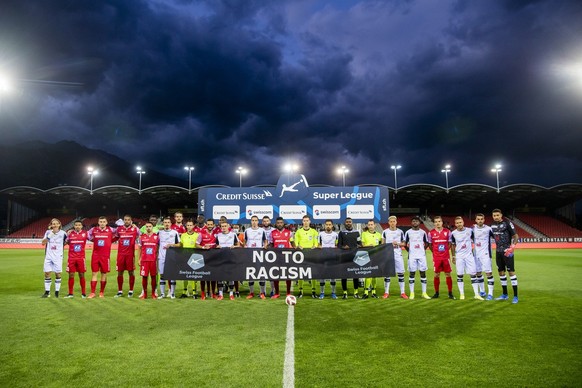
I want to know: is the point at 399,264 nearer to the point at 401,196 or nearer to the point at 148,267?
the point at 148,267

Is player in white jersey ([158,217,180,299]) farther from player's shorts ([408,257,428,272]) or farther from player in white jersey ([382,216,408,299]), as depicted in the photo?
player's shorts ([408,257,428,272])

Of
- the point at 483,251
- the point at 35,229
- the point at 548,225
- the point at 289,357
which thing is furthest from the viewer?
the point at 548,225

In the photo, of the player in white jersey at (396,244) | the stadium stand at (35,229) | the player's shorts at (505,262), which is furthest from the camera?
the stadium stand at (35,229)

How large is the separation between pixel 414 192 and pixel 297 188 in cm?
3010

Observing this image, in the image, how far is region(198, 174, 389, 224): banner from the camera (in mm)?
16391

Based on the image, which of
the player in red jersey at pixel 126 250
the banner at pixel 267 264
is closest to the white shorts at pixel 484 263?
the banner at pixel 267 264

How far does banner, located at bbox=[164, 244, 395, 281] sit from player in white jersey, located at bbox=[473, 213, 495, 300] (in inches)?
89.9

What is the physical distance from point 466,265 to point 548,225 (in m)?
49.9

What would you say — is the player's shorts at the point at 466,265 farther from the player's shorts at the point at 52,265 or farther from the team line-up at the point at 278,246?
the player's shorts at the point at 52,265

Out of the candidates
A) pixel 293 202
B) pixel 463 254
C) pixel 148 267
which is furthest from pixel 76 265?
pixel 463 254

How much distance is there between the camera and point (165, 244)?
9.30m

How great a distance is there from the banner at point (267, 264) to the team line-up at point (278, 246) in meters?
0.28

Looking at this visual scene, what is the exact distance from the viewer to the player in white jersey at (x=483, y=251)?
28.4ft

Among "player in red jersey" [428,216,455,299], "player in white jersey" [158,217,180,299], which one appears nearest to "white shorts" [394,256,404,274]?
"player in red jersey" [428,216,455,299]
